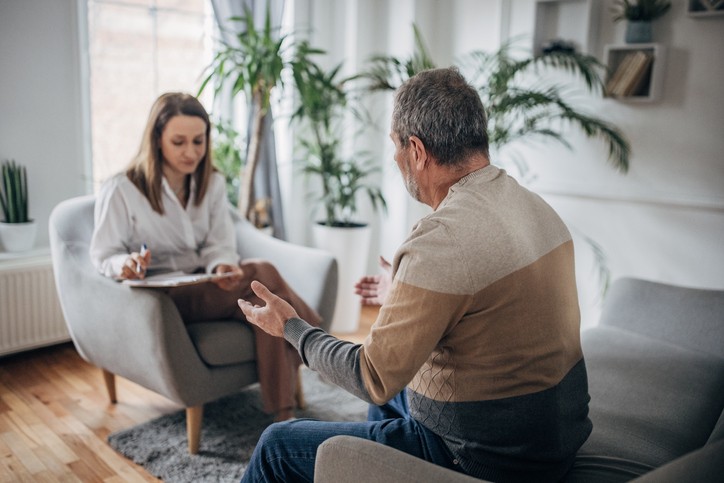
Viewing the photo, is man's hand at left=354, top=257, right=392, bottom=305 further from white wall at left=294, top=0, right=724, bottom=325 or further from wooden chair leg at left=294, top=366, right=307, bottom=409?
white wall at left=294, top=0, right=724, bottom=325

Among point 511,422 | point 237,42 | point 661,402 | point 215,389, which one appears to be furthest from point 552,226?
point 237,42

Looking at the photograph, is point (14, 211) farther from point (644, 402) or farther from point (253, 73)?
point (644, 402)

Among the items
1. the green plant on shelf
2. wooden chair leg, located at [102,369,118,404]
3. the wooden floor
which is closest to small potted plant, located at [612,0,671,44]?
the green plant on shelf

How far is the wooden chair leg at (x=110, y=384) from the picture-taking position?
2691mm

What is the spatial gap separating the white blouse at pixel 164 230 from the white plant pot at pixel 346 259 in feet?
2.93

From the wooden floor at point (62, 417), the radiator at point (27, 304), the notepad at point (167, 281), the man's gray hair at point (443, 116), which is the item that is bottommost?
the wooden floor at point (62, 417)

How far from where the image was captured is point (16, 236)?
2982 millimetres

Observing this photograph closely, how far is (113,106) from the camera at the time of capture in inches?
136

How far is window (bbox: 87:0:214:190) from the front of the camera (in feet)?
11.1

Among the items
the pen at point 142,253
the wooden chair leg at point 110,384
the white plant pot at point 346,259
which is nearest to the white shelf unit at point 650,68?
the white plant pot at point 346,259

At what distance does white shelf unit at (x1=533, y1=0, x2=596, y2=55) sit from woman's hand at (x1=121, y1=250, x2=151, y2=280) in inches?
84.7

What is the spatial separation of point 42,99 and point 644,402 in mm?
2734

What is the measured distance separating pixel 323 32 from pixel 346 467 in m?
3.33

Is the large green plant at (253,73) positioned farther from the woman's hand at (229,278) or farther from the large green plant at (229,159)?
the woman's hand at (229,278)
